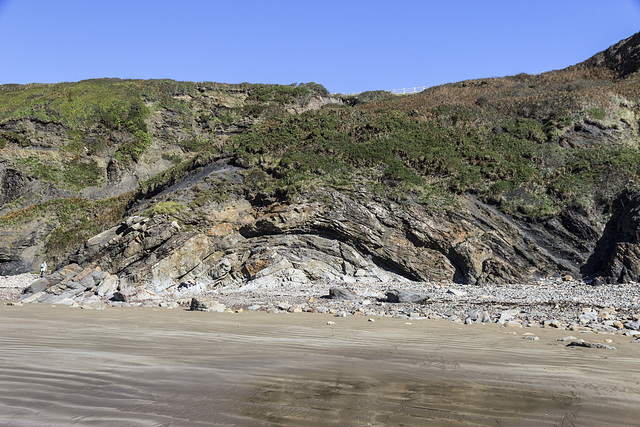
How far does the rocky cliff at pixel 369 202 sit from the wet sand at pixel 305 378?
380 inches

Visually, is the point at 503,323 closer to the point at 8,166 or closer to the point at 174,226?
the point at 174,226

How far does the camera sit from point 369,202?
1788 cm

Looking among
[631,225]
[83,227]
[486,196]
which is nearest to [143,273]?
[83,227]

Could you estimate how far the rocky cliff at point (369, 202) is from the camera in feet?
52.5

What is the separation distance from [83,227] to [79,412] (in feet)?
77.6

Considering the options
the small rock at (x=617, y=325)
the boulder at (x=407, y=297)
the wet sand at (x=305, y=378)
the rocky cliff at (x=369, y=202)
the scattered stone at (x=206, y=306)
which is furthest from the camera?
the rocky cliff at (x=369, y=202)

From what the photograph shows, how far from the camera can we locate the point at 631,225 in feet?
49.9

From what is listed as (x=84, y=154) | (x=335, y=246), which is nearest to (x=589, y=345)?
(x=335, y=246)

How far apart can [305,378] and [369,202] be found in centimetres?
1432

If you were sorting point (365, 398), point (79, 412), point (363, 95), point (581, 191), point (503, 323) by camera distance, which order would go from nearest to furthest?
point (79, 412) < point (365, 398) < point (503, 323) < point (581, 191) < point (363, 95)

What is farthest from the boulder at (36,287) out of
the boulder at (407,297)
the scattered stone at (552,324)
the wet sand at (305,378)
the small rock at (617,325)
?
the small rock at (617,325)

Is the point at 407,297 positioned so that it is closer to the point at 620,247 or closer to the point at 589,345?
the point at 589,345

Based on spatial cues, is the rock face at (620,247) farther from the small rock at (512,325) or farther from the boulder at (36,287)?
the boulder at (36,287)

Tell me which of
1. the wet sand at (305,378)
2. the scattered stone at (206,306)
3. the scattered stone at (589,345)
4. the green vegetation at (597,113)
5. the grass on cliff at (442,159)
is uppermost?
the green vegetation at (597,113)
